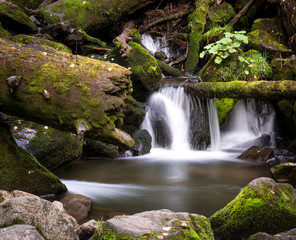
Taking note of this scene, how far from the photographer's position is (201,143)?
9.16m

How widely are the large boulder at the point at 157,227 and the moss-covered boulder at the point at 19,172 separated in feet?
6.50

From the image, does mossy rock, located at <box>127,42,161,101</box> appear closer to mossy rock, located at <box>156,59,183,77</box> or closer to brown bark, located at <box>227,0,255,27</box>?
mossy rock, located at <box>156,59,183,77</box>

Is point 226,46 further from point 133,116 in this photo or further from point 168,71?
point 133,116

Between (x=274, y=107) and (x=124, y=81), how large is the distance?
7230 mm

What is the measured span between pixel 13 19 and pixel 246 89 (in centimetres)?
642

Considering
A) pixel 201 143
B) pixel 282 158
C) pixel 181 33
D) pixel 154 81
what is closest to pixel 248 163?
pixel 282 158

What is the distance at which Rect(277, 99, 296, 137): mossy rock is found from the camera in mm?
8294

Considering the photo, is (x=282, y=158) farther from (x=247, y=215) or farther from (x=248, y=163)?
(x=247, y=215)

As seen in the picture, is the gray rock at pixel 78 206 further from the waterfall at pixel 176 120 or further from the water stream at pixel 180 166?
the waterfall at pixel 176 120

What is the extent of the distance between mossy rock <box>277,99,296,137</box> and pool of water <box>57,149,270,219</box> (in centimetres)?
193

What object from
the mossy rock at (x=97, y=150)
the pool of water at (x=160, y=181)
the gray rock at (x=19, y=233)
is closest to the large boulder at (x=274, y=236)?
the pool of water at (x=160, y=181)

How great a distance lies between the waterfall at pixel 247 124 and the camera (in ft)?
30.6

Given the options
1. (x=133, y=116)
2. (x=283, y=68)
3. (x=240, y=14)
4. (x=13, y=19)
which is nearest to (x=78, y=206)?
(x=133, y=116)

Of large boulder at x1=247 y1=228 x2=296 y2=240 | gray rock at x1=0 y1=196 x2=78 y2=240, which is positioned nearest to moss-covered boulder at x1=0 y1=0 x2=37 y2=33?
gray rock at x1=0 y1=196 x2=78 y2=240
